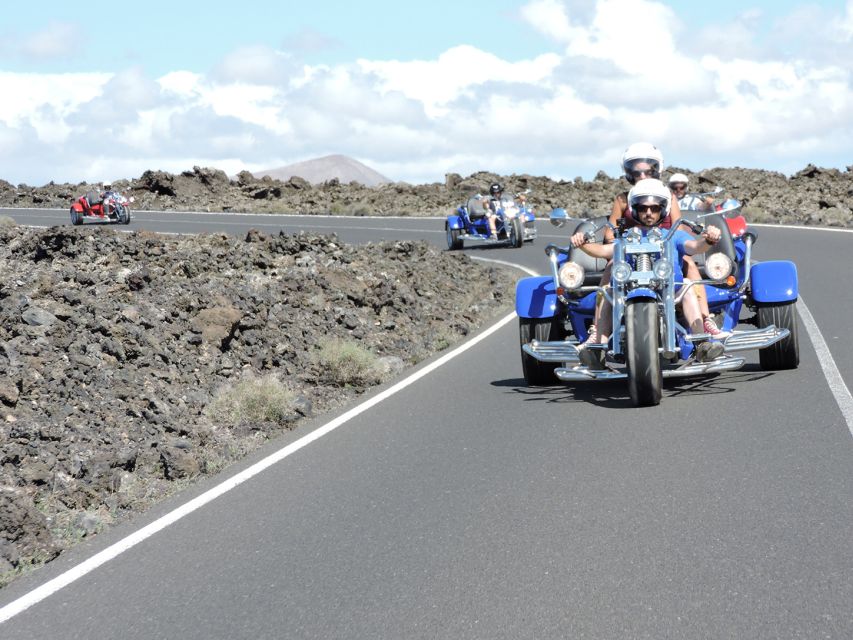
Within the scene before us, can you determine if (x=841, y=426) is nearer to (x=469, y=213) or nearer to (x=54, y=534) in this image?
(x=54, y=534)

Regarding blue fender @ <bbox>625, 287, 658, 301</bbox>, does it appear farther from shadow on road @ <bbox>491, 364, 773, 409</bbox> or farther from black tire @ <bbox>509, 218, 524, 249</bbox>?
black tire @ <bbox>509, 218, 524, 249</bbox>

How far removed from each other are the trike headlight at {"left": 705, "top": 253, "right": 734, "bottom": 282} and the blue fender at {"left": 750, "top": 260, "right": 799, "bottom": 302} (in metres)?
1.01

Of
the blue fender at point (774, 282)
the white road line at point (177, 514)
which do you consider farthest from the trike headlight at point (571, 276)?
the white road line at point (177, 514)

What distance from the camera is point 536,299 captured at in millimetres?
11578

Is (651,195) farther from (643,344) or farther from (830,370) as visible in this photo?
(830,370)

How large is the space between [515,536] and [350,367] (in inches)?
288

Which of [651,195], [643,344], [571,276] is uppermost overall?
[651,195]

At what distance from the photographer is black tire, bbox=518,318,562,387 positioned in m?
11.5

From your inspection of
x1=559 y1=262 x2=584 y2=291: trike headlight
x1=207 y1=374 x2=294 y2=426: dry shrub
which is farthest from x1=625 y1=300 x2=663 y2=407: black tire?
x1=207 y1=374 x2=294 y2=426: dry shrub

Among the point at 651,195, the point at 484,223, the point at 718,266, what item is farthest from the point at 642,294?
the point at 484,223

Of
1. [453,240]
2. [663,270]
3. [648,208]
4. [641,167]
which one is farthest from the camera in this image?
[453,240]

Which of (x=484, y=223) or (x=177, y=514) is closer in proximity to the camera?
(x=177, y=514)

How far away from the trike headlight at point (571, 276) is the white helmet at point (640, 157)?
2.92 ft

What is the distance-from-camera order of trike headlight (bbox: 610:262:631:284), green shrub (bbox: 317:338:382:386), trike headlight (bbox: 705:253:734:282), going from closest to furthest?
trike headlight (bbox: 610:262:631:284)
trike headlight (bbox: 705:253:734:282)
green shrub (bbox: 317:338:382:386)
